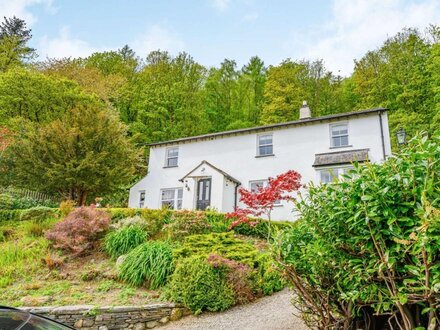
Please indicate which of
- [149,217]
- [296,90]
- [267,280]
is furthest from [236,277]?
[296,90]

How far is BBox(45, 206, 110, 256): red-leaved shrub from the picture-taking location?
31.3ft

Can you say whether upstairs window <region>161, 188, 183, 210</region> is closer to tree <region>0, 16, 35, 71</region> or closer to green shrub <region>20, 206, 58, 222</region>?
green shrub <region>20, 206, 58, 222</region>

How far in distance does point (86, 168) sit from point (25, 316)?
584 inches

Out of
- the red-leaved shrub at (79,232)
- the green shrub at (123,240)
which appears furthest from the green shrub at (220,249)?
the red-leaved shrub at (79,232)

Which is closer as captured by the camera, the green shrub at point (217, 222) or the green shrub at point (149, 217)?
the green shrub at point (149, 217)

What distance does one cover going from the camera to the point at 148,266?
7.70 m

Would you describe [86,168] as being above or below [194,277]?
above

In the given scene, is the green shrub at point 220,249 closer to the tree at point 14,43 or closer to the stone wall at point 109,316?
the stone wall at point 109,316

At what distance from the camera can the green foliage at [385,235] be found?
228 centimetres

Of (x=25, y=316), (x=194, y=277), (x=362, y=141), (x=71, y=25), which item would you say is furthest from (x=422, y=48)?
(x=25, y=316)

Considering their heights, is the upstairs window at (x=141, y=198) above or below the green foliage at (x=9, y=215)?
above

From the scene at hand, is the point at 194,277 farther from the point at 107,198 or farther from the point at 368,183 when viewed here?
the point at 107,198

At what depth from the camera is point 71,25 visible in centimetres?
1445

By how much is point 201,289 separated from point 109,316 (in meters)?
1.90
